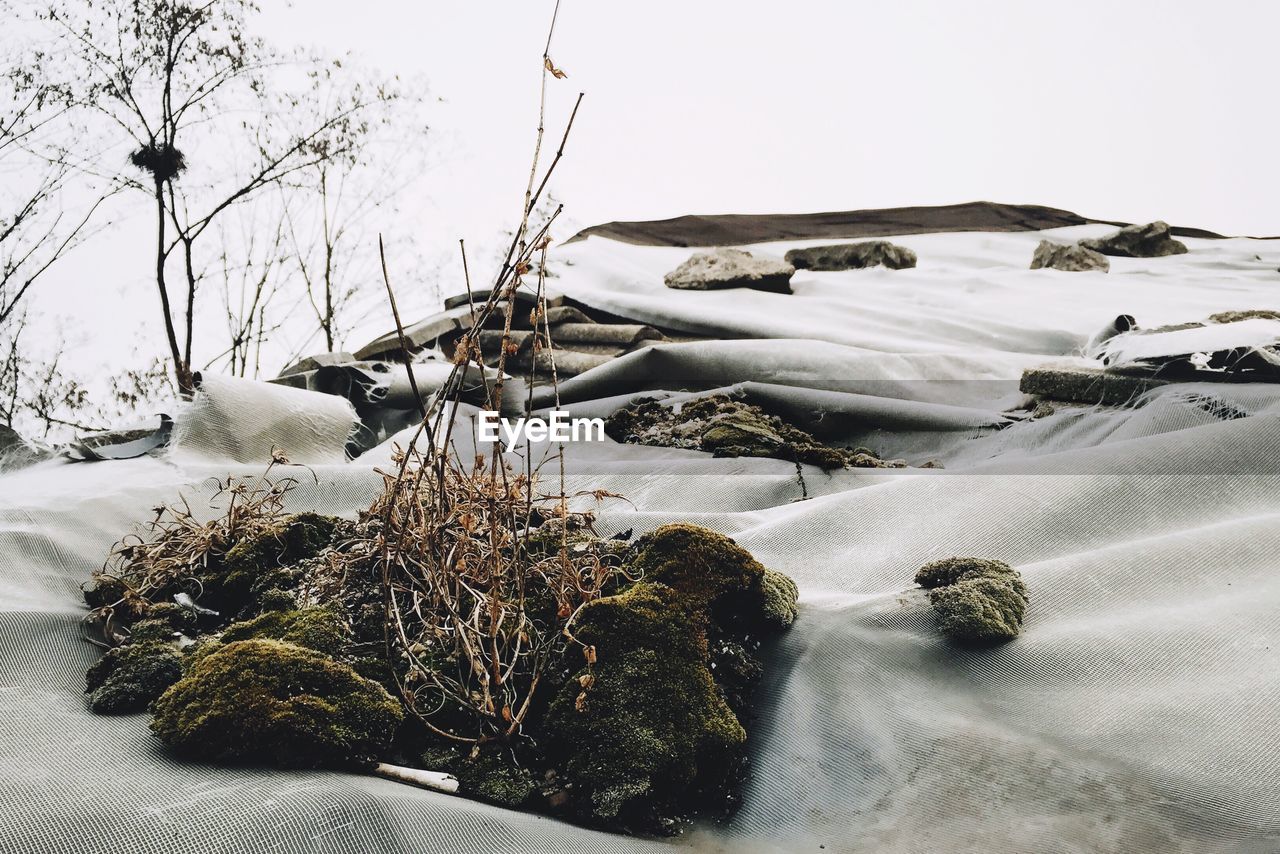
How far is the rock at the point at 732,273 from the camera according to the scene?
5.48m

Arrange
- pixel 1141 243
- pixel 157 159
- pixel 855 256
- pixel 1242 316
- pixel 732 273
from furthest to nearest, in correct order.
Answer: pixel 1141 243 → pixel 855 256 → pixel 732 273 → pixel 157 159 → pixel 1242 316

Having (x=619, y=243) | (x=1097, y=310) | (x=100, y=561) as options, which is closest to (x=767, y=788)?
(x=100, y=561)

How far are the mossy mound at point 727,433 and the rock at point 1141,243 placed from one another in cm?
446

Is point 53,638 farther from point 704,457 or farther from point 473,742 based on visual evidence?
point 704,457

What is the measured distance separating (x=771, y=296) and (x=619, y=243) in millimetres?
1858

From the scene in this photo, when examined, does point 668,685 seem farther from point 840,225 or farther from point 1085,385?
point 840,225

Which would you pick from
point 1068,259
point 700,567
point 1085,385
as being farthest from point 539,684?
point 1068,259

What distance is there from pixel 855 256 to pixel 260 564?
16.1ft

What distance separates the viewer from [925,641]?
176 cm

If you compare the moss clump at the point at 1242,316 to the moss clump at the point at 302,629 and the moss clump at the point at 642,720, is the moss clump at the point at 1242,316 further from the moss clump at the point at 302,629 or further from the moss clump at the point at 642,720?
the moss clump at the point at 302,629

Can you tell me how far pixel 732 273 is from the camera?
5562mm

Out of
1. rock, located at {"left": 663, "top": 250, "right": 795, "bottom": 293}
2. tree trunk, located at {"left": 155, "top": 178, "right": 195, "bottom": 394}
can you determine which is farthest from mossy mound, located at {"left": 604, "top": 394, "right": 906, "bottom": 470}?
tree trunk, located at {"left": 155, "top": 178, "right": 195, "bottom": 394}

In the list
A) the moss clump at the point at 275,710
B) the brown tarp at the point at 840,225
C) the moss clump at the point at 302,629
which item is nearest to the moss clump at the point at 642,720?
the moss clump at the point at 275,710

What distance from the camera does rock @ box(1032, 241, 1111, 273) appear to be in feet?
19.8
